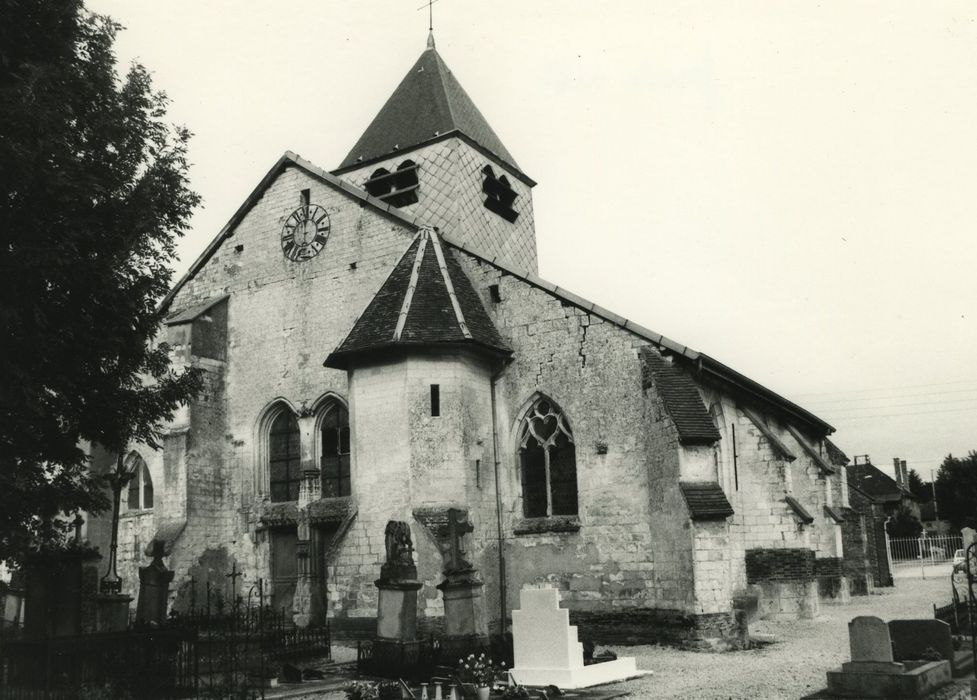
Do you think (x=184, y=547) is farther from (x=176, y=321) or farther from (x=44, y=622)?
(x=44, y=622)

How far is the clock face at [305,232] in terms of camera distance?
20953mm

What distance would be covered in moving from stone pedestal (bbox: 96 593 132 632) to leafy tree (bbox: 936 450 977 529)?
218ft

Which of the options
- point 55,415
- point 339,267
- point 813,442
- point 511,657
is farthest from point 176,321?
point 813,442

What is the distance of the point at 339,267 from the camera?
67.3ft

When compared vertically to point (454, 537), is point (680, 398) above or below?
above

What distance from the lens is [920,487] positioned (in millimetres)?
100625

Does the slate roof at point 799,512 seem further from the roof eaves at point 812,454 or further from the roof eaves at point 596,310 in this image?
the roof eaves at point 596,310

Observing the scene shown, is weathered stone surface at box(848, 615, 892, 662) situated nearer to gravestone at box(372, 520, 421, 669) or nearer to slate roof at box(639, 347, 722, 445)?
slate roof at box(639, 347, 722, 445)

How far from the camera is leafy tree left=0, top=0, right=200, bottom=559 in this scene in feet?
36.1

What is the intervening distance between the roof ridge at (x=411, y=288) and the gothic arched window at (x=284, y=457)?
4573 mm

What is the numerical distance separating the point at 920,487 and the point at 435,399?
321 feet

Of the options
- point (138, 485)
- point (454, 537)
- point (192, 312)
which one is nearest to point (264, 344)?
point (192, 312)

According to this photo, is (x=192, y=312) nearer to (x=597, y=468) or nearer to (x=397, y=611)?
(x=597, y=468)

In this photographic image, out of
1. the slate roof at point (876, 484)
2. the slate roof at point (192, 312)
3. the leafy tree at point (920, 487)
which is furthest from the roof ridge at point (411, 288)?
the leafy tree at point (920, 487)
